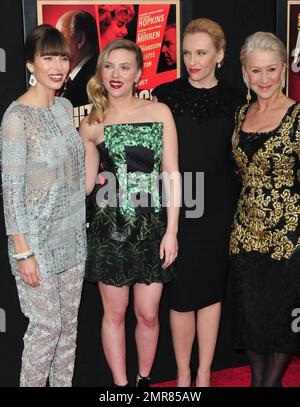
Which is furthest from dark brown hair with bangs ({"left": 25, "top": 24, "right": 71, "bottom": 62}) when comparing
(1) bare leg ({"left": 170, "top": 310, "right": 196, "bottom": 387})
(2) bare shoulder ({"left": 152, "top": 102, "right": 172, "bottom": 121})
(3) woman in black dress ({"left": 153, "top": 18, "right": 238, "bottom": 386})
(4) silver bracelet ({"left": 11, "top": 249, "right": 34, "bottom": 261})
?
(1) bare leg ({"left": 170, "top": 310, "right": 196, "bottom": 387})

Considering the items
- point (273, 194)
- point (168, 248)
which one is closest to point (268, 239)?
point (273, 194)

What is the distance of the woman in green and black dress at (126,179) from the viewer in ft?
9.85

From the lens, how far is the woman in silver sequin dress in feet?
8.89

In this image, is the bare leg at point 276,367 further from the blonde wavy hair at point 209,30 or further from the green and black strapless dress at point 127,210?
the blonde wavy hair at point 209,30

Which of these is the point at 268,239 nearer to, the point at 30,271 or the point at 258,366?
the point at 258,366

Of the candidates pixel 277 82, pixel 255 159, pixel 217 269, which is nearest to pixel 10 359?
pixel 217 269

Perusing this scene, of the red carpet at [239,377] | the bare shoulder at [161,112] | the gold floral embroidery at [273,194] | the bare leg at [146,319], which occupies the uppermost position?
the bare shoulder at [161,112]

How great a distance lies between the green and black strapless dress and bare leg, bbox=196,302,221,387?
43 centimetres

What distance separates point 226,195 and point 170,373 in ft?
3.78

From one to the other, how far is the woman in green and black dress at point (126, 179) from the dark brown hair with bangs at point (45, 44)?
0.92ft

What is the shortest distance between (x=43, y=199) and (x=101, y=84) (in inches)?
24.6

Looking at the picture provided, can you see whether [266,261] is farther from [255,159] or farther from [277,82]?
[277,82]

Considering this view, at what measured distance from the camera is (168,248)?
10.1 feet

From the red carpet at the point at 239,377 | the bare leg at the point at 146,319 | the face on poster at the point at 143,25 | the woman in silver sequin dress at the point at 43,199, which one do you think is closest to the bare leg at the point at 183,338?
the bare leg at the point at 146,319
